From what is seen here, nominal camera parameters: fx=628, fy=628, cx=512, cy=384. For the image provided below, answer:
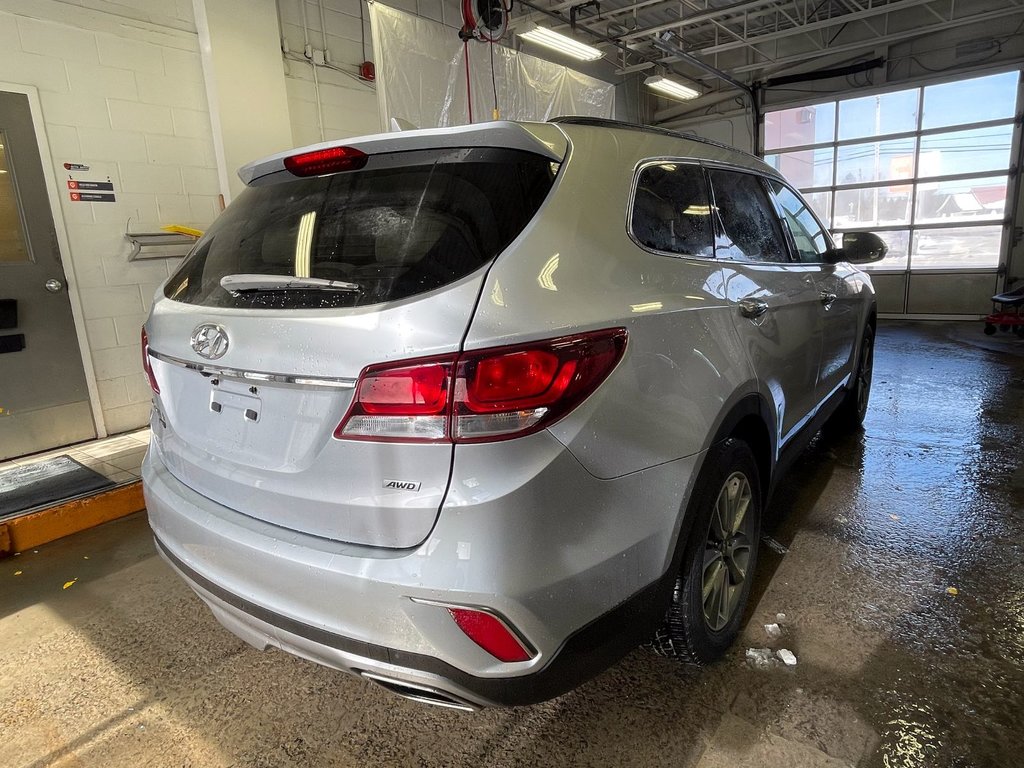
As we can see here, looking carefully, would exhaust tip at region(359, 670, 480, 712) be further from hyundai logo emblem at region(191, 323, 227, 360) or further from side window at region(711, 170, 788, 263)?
side window at region(711, 170, 788, 263)

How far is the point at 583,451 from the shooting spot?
1.28 m

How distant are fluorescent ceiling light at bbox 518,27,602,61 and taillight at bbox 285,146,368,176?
6.26 m

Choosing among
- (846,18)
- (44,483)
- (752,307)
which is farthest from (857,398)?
(846,18)

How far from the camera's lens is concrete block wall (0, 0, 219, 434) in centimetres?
412

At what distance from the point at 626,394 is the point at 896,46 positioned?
1203 cm

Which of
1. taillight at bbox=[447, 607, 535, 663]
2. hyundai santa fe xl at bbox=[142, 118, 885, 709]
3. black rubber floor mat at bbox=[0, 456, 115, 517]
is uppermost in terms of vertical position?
hyundai santa fe xl at bbox=[142, 118, 885, 709]

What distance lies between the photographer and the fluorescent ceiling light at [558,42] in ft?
23.1

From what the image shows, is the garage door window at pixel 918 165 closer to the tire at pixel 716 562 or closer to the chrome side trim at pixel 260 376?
the tire at pixel 716 562

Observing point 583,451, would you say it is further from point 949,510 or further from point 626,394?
point 949,510

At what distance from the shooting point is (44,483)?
140 inches

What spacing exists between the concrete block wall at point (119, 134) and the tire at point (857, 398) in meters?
→ 4.81

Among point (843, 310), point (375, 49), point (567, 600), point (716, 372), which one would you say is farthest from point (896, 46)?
point (567, 600)

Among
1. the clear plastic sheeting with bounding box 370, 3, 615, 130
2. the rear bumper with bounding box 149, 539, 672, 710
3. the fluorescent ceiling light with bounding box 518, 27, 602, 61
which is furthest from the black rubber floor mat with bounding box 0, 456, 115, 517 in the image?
the fluorescent ceiling light with bounding box 518, 27, 602, 61

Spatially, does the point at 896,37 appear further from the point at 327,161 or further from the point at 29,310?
the point at 29,310
